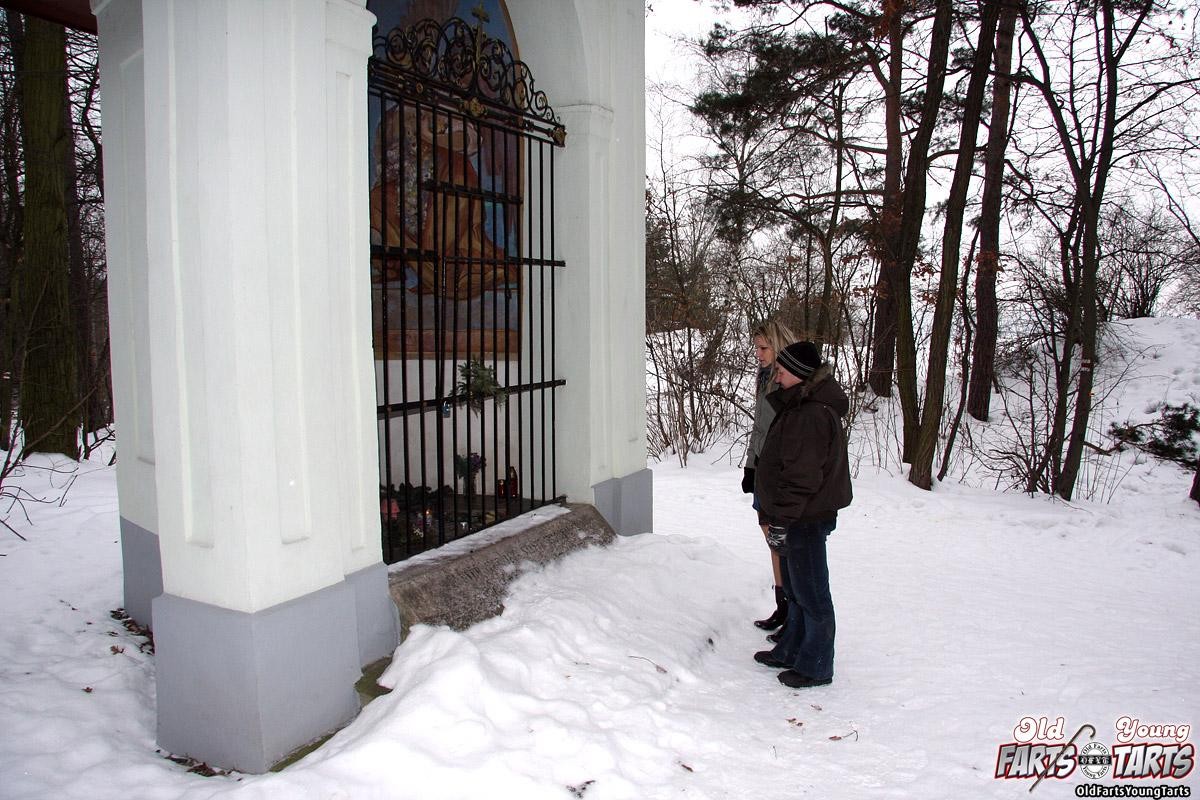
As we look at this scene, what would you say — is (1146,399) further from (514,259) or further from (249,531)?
(249,531)

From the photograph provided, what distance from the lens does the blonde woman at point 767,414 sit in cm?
445

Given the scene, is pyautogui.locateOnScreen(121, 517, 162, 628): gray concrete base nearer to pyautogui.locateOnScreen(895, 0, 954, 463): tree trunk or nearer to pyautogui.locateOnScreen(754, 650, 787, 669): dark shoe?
pyautogui.locateOnScreen(754, 650, 787, 669): dark shoe

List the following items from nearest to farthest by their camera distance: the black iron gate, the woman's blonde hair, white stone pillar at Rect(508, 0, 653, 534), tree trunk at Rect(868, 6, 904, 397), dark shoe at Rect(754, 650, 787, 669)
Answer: dark shoe at Rect(754, 650, 787, 669)
the woman's blonde hair
the black iron gate
white stone pillar at Rect(508, 0, 653, 534)
tree trunk at Rect(868, 6, 904, 397)

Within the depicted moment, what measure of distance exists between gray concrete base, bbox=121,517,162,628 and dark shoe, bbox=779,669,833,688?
308cm

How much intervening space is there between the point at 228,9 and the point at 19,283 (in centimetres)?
834

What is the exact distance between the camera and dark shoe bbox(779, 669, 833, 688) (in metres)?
3.98

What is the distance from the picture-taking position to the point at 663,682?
3.70 metres

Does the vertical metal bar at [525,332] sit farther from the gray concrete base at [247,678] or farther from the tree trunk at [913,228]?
the tree trunk at [913,228]

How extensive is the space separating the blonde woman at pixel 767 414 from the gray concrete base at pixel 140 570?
306 cm

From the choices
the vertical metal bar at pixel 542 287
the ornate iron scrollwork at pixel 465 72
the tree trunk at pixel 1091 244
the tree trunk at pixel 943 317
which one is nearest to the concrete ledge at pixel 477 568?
the vertical metal bar at pixel 542 287

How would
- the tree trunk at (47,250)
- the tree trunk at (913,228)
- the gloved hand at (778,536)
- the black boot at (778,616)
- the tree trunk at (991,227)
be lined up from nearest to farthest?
the gloved hand at (778,536) → the black boot at (778,616) → the tree trunk at (47,250) → the tree trunk at (913,228) → the tree trunk at (991,227)

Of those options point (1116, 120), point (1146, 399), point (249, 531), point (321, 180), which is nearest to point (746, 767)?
point (249, 531)

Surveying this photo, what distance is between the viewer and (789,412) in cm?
389

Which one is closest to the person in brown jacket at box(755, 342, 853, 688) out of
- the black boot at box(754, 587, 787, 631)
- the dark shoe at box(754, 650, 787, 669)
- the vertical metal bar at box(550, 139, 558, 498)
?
the dark shoe at box(754, 650, 787, 669)
